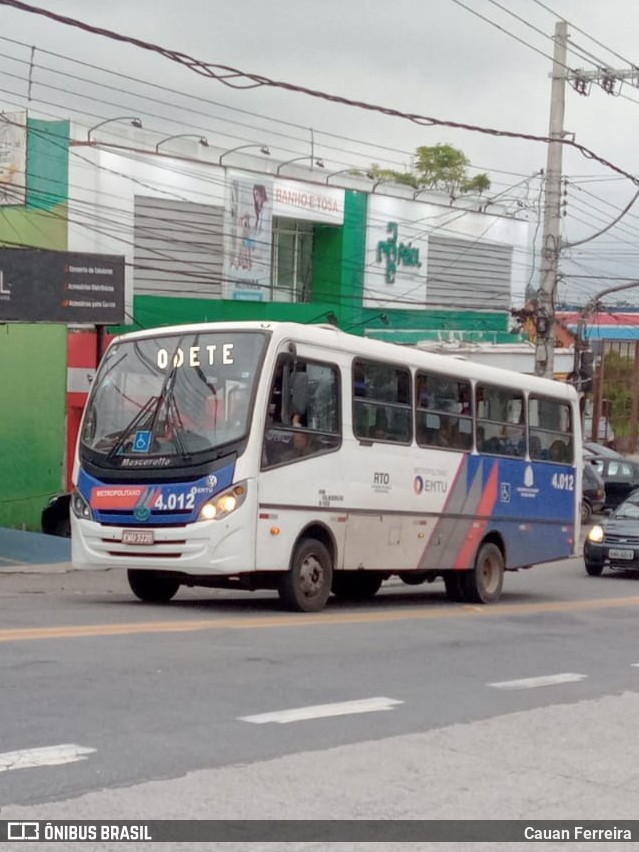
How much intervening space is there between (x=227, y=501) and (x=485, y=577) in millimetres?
6085

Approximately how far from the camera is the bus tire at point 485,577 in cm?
1897

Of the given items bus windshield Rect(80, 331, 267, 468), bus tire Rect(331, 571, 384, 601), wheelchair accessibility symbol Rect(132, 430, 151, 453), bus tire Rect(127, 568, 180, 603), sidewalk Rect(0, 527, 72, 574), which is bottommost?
sidewalk Rect(0, 527, 72, 574)

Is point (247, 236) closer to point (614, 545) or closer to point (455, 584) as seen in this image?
point (614, 545)

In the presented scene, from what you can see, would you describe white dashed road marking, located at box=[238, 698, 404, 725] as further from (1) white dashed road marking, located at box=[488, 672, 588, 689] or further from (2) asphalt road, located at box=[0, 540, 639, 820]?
(1) white dashed road marking, located at box=[488, 672, 588, 689]

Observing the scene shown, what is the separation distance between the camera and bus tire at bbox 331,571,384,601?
62.5 ft

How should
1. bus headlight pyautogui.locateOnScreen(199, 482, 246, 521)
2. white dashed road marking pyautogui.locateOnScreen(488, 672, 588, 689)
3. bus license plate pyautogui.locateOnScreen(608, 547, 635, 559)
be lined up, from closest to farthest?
white dashed road marking pyautogui.locateOnScreen(488, 672, 588, 689) < bus headlight pyautogui.locateOnScreen(199, 482, 246, 521) < bus license plate pyautogui.locateOnScreen(608, 547, 635, 559)

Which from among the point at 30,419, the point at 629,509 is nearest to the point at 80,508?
the point at 629,509

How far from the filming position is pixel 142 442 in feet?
48.6

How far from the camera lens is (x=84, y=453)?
15258 mm

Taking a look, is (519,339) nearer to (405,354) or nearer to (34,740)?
(405,354)

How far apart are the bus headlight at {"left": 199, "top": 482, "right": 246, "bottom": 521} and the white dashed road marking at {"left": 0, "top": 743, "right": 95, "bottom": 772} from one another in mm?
6764


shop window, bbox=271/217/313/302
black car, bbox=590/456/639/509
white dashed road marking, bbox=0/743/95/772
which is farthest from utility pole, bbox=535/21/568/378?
white dashed road marking, bbox=0/743/95/772

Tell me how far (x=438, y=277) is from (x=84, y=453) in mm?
29720

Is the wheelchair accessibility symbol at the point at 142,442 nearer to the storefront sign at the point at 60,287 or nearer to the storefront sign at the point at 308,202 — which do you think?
the storefront sign at the point at 60,287
